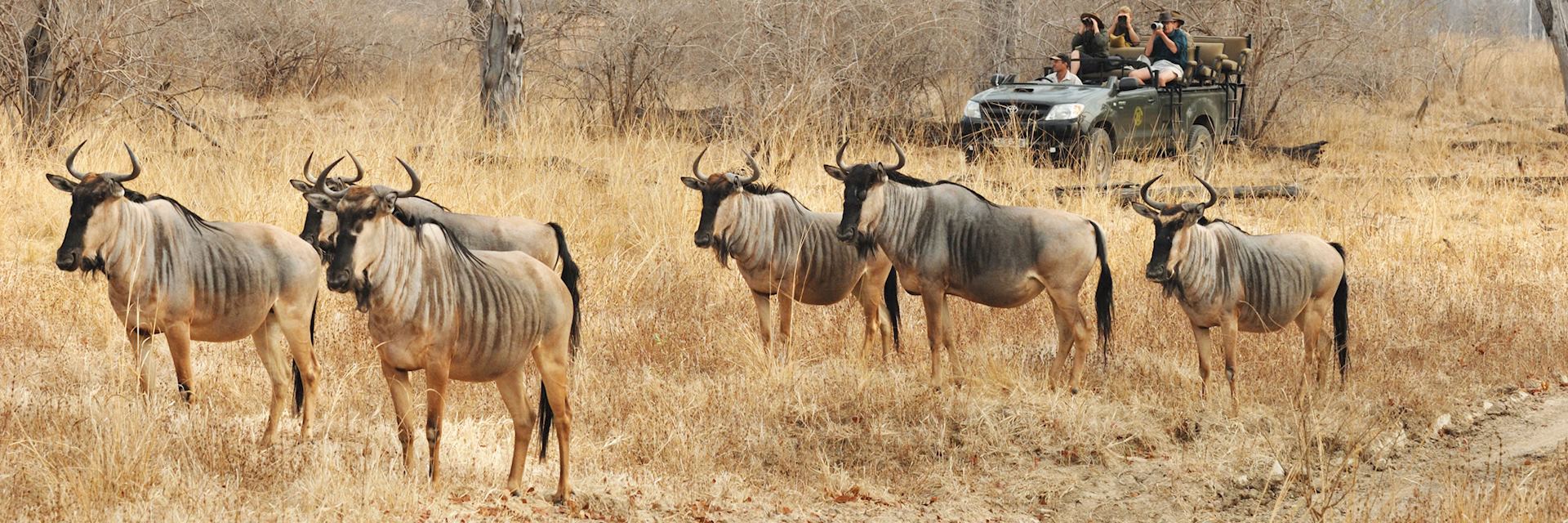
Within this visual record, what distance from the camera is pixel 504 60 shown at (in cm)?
1301

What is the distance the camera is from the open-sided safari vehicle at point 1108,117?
475 inches

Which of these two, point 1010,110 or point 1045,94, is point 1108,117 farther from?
point 1010,110

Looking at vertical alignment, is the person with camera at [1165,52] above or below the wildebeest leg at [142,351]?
above

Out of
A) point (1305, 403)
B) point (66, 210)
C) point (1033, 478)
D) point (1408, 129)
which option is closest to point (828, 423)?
point (1033, 478)

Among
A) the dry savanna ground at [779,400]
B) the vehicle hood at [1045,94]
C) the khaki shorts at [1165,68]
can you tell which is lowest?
the dry savanna ground at [779,400]

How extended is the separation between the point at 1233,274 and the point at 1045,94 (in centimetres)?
634

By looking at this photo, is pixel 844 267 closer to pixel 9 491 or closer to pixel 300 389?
pixel 300 389

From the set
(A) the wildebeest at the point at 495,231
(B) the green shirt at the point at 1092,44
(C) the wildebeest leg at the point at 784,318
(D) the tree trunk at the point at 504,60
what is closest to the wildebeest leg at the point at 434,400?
(A) the wildebeest at the point at 495,231

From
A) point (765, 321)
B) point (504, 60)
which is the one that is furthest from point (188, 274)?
point (504, 60)

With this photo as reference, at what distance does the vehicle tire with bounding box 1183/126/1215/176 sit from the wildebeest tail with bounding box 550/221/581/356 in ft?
27.3

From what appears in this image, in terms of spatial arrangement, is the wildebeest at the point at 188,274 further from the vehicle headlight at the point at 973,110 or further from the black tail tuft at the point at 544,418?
the vehicle headlight at the point at 973,110

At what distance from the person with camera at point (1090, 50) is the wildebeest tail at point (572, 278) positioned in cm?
790

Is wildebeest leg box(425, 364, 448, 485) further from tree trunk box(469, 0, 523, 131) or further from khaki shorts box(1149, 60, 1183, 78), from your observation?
khaki shorts box(1149, 60, 1183, 78)

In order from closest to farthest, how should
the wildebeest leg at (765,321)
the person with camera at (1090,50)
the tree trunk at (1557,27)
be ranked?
the wildebeest leg at (765,321)
the person with camera at (1090,50)
the tree trunk at (1557,27)
